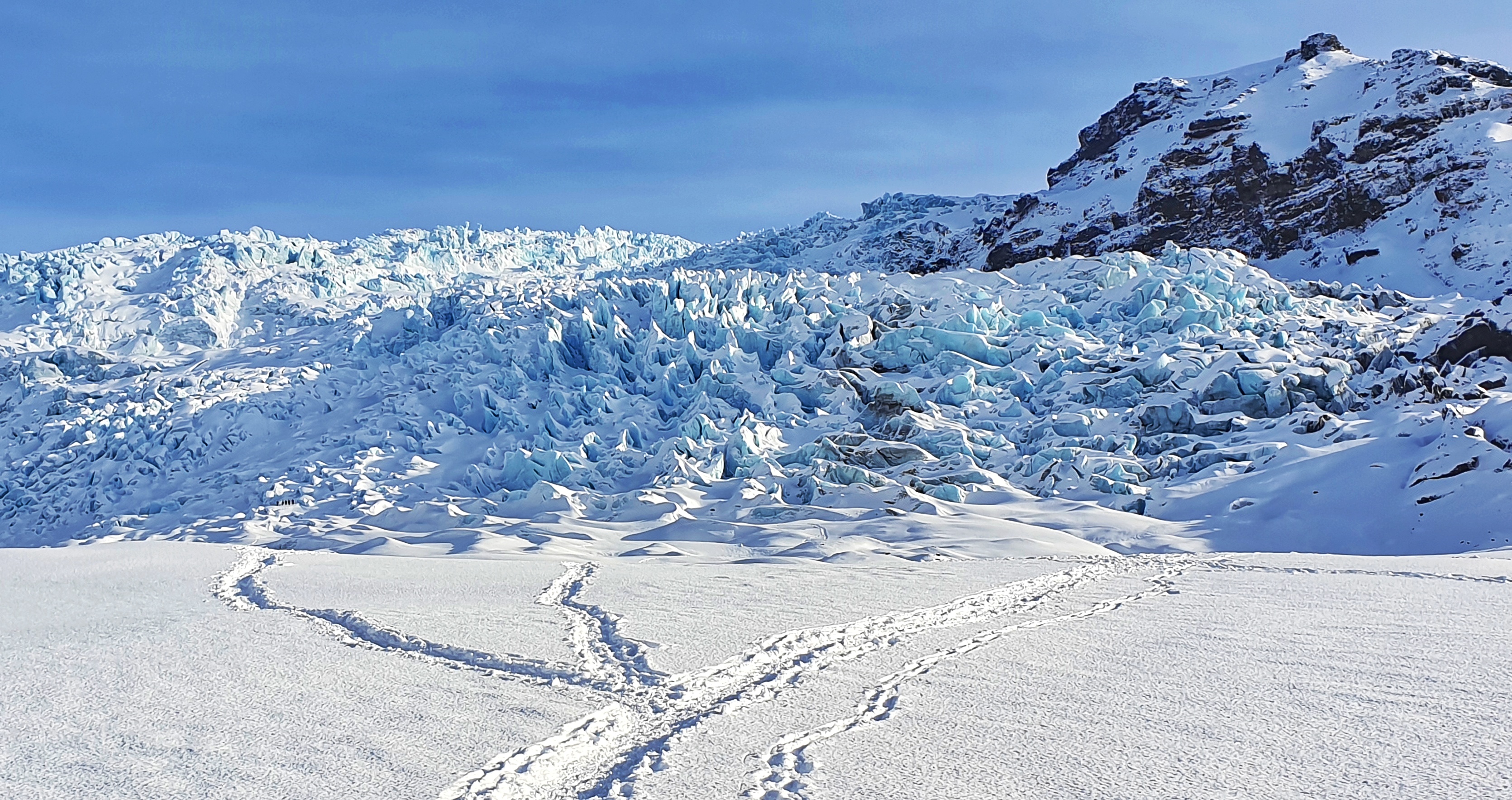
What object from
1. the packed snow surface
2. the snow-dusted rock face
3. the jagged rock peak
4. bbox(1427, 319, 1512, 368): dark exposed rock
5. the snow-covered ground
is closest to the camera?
the snow-covered ground

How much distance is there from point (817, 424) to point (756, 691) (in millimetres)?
11796

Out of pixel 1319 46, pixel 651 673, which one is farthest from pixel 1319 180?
pixel 651 673

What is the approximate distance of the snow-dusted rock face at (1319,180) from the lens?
3038cm

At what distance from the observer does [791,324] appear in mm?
18266

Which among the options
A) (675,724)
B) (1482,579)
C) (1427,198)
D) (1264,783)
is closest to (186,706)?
(675,724)

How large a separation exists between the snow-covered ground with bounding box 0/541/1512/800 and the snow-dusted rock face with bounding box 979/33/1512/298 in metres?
27.6

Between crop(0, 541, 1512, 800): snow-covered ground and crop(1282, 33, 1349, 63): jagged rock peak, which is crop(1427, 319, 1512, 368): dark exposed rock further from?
crop(1282, 33, 1349, 63): jagged rock peak

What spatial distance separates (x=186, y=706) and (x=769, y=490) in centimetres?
944

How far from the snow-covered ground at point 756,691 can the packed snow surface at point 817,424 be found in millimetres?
3969

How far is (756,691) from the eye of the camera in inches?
139

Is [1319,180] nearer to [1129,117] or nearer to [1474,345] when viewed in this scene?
[1129,117]

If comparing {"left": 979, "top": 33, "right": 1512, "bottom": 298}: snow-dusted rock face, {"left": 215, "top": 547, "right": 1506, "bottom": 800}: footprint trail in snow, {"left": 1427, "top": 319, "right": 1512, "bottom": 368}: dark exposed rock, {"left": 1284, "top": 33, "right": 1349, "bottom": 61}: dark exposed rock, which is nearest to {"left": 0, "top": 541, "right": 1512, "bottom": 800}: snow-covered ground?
{"left": 215, "top": 547, "right": 1506, "bottom": 800}: footprint trail in snow

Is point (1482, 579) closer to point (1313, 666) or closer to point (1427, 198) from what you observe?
point (1313, 666)

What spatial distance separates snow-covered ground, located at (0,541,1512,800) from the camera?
2625 mm
